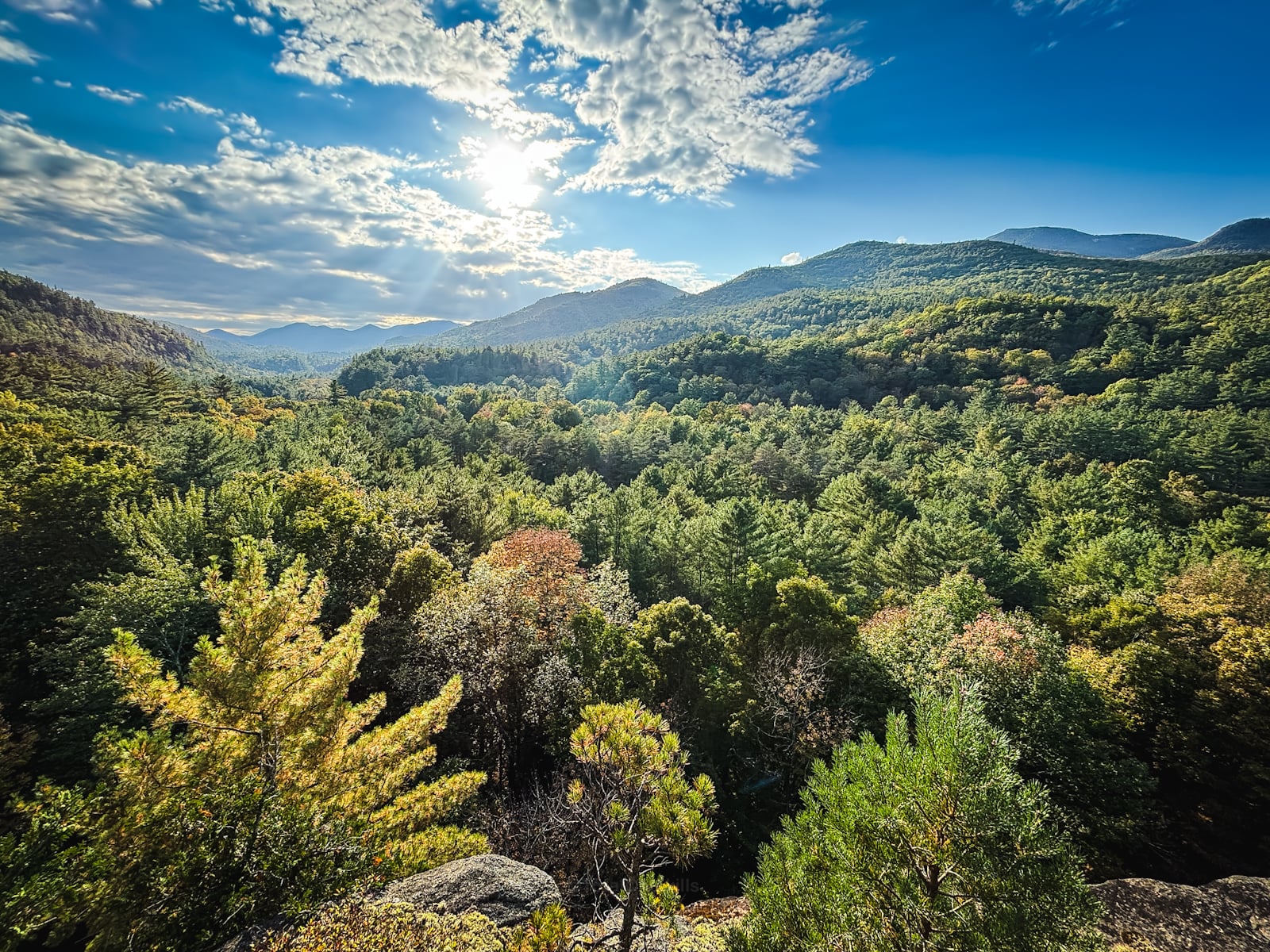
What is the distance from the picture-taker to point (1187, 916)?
256 inches

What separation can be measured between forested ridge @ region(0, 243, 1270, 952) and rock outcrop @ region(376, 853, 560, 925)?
602 mm

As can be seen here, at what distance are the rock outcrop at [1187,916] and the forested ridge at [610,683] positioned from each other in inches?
110

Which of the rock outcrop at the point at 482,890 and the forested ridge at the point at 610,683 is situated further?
the rock outcrop at the point at 482,890

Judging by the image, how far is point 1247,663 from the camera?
15516 mm

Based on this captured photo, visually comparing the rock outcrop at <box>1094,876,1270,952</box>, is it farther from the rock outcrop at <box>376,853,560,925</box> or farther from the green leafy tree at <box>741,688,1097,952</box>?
the rock outcrop at <box>376,853,560,925</box>

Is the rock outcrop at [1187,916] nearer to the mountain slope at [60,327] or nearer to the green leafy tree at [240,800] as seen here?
the green leafy tree at [240,800]

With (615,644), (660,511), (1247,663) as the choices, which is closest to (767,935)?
(615,644)

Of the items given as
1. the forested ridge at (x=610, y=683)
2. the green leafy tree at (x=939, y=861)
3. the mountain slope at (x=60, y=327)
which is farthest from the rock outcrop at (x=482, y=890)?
the mountain slope at (x=60, y=327)

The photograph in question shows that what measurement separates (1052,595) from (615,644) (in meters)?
29.7

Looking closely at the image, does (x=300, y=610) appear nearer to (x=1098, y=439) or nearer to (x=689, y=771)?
(x=689, y=771)

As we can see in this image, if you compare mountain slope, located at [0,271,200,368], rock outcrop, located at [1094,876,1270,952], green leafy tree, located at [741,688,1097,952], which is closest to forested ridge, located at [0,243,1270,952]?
green leafy tree, located at [741,688,1097,952]

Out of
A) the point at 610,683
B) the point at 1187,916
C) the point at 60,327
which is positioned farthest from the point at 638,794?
the point at 60,327

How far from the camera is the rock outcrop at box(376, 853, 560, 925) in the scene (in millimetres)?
6176

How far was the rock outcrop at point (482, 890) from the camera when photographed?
243 inches
